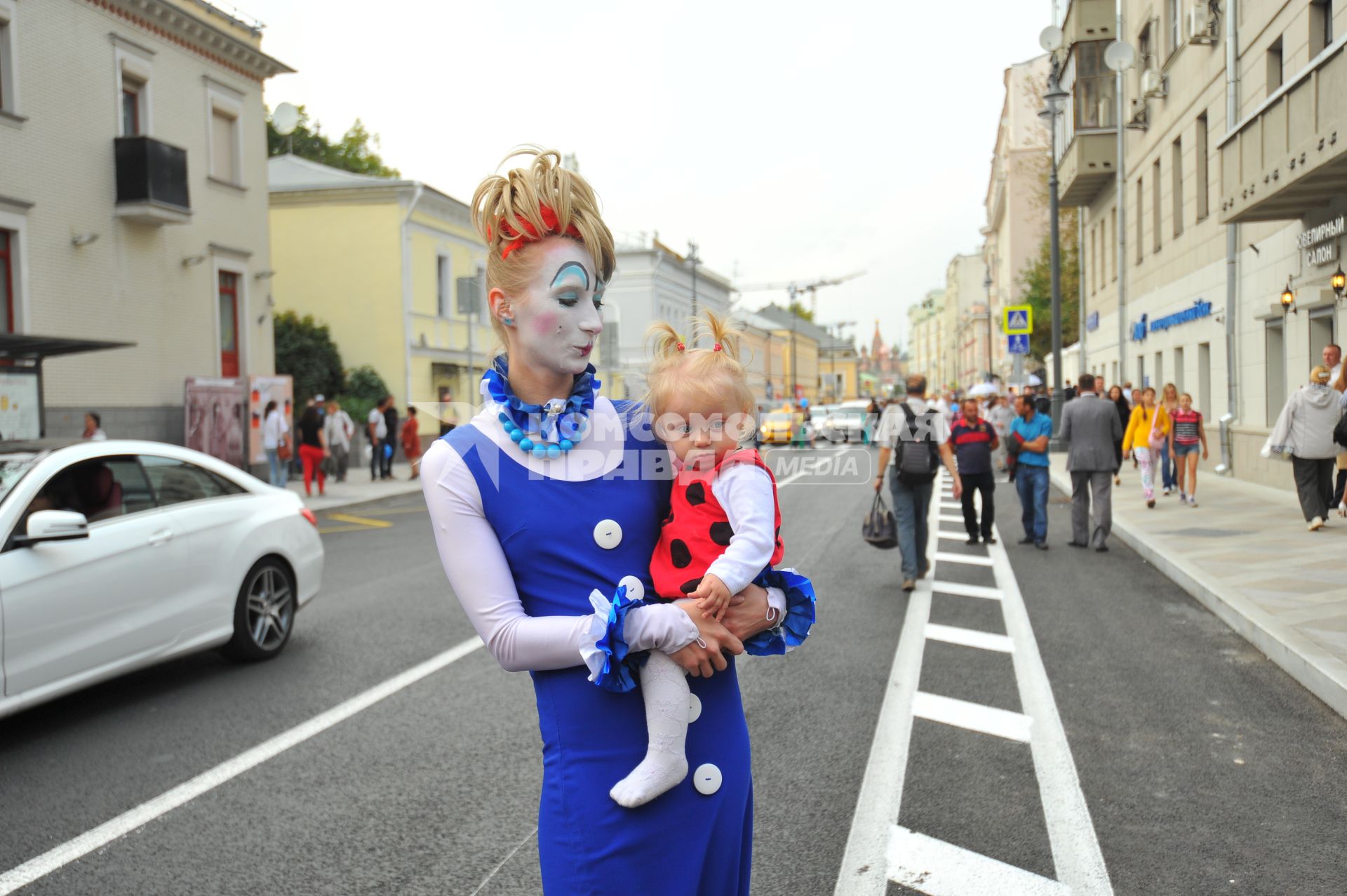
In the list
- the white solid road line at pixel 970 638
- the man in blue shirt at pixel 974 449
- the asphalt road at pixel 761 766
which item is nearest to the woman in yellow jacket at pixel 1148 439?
the man in blue shirt at pixel 974 449

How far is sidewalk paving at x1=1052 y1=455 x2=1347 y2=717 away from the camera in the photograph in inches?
267

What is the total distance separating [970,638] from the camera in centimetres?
788

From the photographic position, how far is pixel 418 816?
4.42 metres

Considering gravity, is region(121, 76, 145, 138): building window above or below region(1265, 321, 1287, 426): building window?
above

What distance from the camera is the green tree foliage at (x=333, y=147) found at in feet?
149

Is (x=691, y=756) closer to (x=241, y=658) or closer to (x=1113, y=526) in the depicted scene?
(x=241, y=658)

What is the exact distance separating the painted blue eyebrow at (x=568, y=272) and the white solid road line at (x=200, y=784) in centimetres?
328

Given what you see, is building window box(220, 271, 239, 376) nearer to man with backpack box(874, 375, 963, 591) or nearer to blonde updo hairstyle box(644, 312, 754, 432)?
man with backpack box(874, 375, 963, 591)

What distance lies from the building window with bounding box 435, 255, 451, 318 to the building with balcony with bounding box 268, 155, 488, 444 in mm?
169

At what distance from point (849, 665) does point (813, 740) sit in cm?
164

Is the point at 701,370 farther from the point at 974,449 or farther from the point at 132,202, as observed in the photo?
the point at 132,202

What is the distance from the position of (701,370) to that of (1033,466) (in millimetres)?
11414

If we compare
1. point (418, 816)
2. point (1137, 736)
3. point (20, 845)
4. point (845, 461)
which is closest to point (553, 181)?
point (845, 461)

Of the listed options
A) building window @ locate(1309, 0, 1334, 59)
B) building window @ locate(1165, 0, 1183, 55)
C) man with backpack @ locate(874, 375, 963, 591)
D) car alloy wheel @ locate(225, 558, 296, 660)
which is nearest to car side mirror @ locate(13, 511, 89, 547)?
car alloy wheel @ locate(225, 558, 296, 660)
